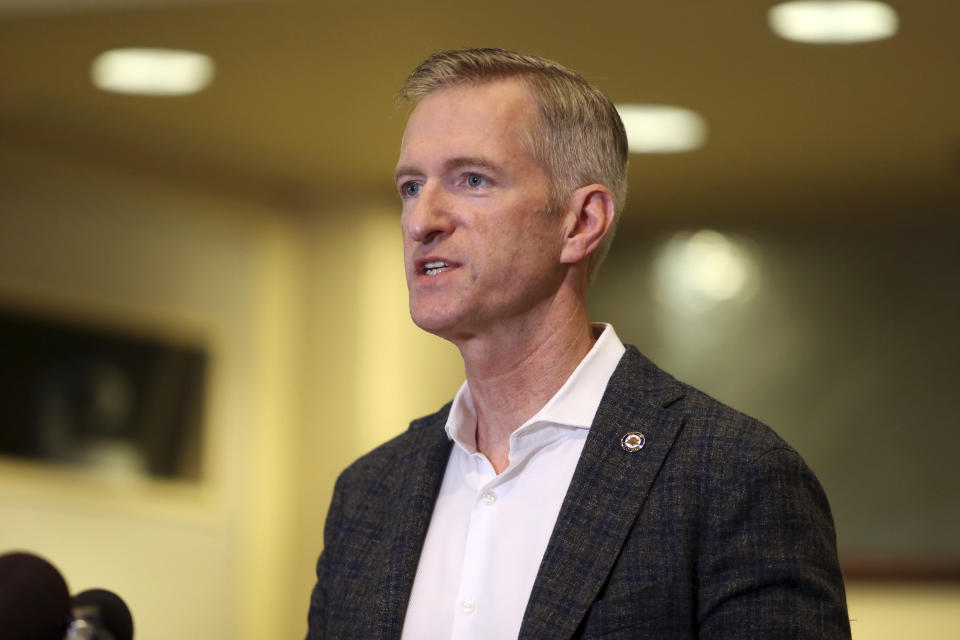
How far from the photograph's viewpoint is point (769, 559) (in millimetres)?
1355

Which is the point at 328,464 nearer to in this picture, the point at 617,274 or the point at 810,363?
the point at 617,274

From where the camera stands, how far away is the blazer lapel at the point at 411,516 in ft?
5.14

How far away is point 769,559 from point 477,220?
611 millimetres

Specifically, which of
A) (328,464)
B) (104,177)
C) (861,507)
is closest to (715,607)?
(861,507)

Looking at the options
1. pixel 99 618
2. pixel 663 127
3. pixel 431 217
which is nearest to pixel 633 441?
pixel 431 217

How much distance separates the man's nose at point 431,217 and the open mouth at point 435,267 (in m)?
0.03

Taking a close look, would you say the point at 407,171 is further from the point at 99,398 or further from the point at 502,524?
the point at 99,398

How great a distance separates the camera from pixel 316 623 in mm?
1759

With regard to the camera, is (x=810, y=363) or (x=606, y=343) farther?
(x=810, y=363)

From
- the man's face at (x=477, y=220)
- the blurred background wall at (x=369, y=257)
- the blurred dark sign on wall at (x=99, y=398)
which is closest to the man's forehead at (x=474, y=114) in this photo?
the man's face at (x=477, y=220)

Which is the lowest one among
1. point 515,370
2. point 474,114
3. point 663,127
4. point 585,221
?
point 515,370

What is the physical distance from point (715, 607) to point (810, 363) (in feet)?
10.2

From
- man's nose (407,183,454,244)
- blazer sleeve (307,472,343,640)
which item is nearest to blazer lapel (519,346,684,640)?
man's nose (407,183,454,244)

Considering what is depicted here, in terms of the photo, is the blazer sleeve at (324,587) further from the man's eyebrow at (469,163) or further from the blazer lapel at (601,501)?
the man's eyebrow at (469,163)
